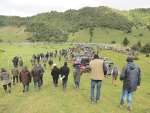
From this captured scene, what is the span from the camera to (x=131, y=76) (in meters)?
4.82

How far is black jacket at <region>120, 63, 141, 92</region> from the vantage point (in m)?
4.81

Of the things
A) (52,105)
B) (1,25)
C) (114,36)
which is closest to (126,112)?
(52,105)

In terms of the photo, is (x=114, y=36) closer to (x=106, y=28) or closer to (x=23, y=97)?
(x=106, y=28)

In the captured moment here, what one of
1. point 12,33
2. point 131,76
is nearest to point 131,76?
point 131,76

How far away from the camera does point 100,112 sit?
5340 millimetres

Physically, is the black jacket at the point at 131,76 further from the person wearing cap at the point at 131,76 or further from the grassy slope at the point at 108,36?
the grassy slope at the point at 108,36

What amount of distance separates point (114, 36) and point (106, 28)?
24530 mm

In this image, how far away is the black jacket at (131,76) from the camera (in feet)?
15.8

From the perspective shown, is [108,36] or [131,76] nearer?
[131,76]

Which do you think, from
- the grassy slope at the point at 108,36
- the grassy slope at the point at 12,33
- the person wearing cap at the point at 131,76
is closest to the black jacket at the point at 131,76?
the person wearing cap at the point at 131,76

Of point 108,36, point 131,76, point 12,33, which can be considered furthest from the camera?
point 12,33

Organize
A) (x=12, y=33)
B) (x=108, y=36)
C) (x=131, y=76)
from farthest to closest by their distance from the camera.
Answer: (x=12, y=33) < (x=108, y=36) < (x=131, y=76)

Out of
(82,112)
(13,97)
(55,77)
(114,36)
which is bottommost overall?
(13,97)

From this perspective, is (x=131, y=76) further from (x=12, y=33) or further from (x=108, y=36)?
(x=12, y=33)
